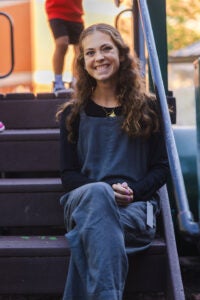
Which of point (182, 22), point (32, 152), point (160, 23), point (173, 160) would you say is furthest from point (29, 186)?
point (182, 22)

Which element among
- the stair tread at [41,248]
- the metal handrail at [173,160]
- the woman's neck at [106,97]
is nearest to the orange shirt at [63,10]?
the metal handrail at [173,160]

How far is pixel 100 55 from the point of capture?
2768 millimetres

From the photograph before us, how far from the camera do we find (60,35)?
15.8 ft

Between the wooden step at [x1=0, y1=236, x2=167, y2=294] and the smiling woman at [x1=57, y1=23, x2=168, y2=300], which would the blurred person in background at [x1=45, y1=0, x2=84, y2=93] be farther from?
the wooden step at [x1=0, y1=236, x2=167, y2=294]

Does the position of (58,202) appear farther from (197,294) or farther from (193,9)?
(193,9)

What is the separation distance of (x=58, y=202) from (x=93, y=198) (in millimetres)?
589

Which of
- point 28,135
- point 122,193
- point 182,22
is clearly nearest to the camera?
point 122,193

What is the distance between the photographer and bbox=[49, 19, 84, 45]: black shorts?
4848 millimetres

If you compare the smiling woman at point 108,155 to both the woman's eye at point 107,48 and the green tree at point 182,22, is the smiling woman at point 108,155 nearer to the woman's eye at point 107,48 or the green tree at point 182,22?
the woman's eye at point 107,48

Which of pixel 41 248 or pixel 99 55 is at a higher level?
pixel 99 55

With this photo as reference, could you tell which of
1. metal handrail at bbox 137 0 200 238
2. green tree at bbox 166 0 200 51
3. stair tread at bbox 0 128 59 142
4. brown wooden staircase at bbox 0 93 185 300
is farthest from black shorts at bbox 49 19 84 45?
green tree at bbox 166 0 200 51

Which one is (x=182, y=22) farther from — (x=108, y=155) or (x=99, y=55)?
(x=108, y=155)

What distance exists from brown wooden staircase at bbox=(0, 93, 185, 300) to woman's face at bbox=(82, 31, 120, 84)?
0.60 meters

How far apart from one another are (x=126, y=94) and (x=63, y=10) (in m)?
2.26
